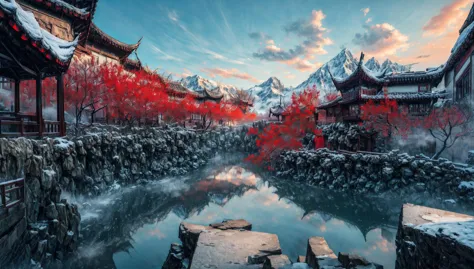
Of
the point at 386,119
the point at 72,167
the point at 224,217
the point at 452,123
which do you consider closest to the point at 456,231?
the point at 224,217

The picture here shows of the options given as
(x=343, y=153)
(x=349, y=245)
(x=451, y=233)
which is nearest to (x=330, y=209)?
(x=349, y=245)

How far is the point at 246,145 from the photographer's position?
40.7 metres

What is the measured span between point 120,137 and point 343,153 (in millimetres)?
19547

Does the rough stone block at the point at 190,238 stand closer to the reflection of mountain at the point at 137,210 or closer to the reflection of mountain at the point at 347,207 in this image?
the reflection of mountain at the point at 137,210

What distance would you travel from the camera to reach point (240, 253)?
6.91 m

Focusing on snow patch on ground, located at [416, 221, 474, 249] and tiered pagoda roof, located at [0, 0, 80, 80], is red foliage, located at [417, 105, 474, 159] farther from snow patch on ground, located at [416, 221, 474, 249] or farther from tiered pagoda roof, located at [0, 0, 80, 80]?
tiered pagoda roof, located at [0, 0, 80, 80]

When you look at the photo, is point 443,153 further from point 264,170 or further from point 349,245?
point 264,170

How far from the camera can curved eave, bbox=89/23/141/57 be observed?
22841mm

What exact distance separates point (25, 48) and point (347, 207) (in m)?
18.7

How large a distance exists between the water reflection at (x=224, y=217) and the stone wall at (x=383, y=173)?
1.33m

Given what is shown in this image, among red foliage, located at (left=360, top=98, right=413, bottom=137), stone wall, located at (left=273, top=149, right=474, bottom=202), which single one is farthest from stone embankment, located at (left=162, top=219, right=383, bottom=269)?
red foliage, located at (left=360, top=98, right=413, bottom=137)

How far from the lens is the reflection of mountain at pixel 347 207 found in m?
13.3

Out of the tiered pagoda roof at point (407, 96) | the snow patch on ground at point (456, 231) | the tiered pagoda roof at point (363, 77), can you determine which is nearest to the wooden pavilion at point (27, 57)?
the snow patch on ground at point (456, 231)

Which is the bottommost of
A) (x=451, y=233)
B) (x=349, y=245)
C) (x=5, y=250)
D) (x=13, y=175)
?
(x=349, y=245)
